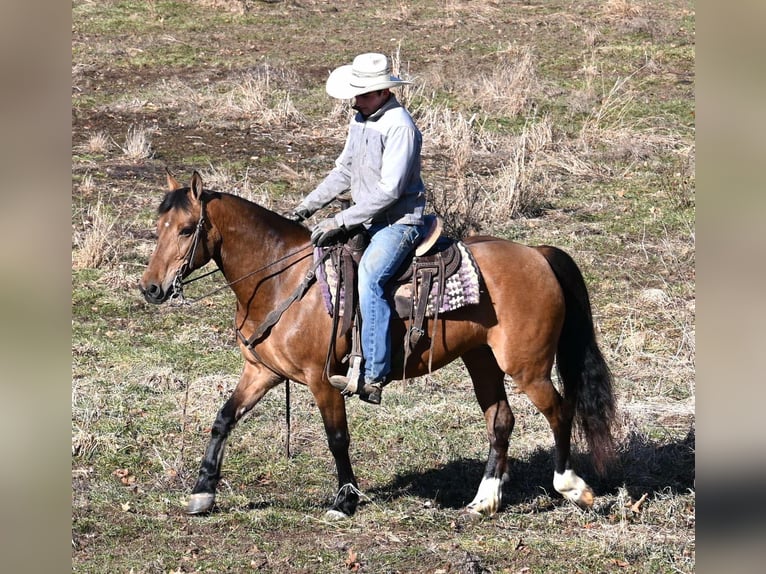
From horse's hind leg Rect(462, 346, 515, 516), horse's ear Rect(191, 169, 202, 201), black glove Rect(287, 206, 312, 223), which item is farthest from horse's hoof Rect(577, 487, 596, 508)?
horse's ear Rect(191, 169, 202, 201)

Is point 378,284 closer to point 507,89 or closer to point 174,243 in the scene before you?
point 174,243

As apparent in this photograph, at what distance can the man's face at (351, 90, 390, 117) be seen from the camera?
6008 millimetres

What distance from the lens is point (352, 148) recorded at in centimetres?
625

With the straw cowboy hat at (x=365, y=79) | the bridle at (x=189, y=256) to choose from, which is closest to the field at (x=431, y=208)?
the bridle at (x=189, y=256)

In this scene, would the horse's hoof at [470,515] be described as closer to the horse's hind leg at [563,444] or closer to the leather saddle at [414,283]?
the horse's hind leg at [563,444]

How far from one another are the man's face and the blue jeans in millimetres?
690

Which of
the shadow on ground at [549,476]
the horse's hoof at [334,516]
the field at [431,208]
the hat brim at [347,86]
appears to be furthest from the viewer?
the shadow on ground at [549,476]

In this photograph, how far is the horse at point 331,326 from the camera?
20.3 feet

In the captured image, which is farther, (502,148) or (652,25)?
(652,25)

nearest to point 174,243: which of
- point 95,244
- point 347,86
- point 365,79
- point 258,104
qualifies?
point 347,86

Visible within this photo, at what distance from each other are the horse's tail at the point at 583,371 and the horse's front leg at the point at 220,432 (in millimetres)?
1875
